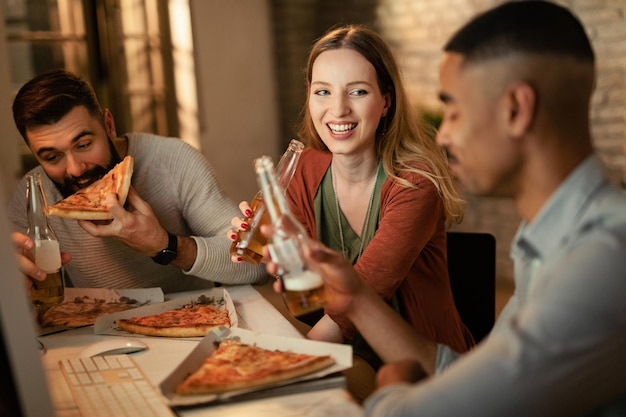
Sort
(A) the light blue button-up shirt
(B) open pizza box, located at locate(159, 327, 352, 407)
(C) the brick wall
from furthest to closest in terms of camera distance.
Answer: (C) the brick wall < (B) open pizza box, located at locate(159, 327, 352, 407) < (A) the light blue button-up shirt

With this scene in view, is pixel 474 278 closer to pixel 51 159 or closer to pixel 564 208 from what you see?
pixel 564 208

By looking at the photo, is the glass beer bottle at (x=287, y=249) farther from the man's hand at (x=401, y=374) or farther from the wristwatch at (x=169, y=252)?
the wristwatch at (x=169, y=252)

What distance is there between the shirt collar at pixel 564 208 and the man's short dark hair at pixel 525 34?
17 cm

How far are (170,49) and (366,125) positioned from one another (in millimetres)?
3548

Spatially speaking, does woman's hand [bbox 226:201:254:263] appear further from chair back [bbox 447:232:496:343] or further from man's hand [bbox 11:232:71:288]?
chair back [bbox 447:232:496:343]

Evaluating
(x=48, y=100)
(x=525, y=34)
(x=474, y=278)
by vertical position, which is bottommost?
(x=474, y=278)

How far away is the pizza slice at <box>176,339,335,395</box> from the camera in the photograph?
1.20 m

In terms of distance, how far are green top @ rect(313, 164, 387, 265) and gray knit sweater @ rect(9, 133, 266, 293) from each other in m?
0.24

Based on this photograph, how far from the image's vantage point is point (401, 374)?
108cm

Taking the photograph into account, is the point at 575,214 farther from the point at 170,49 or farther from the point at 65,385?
the point at 170,49

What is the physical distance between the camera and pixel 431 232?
1.91 meters

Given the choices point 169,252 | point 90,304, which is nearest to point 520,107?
point 169,252

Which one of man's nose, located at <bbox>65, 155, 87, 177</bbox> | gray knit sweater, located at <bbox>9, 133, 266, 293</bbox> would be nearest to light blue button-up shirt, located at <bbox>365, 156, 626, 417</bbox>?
gray knit sweater, located at <bbox>9, 133, 266, 293</bbox>

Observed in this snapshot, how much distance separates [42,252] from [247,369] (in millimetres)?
726
